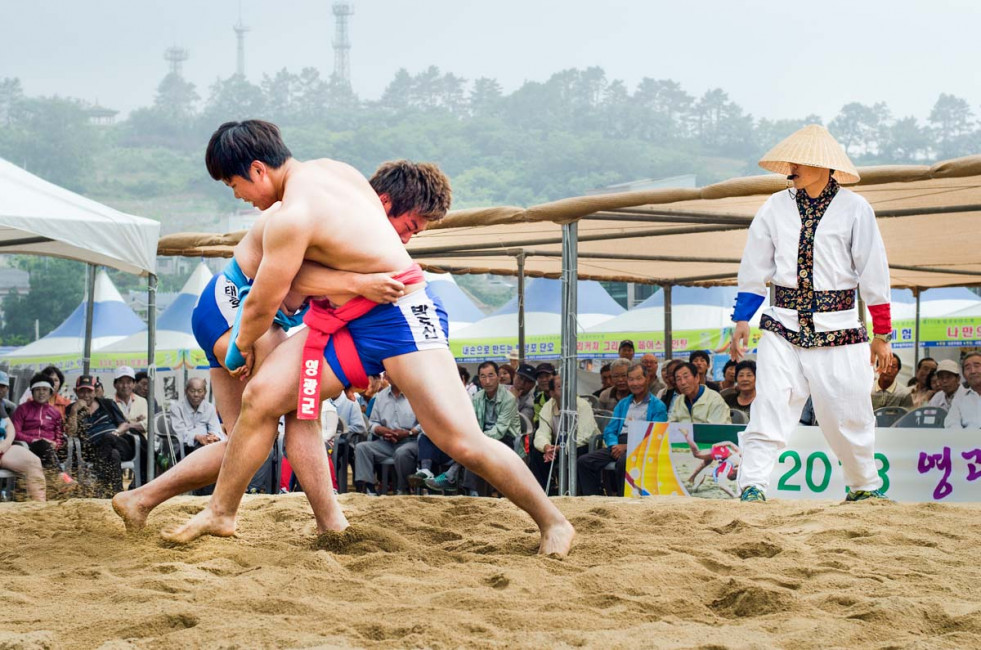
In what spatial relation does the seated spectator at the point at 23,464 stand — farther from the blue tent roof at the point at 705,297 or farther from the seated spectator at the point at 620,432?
the blue tent roof at the point at 705,297

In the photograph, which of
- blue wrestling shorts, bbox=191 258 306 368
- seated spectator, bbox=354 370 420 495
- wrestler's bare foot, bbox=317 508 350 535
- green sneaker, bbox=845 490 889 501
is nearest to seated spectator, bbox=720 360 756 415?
seated spectator, bbox=354 370 420 495

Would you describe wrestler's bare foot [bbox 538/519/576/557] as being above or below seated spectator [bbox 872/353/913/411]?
below

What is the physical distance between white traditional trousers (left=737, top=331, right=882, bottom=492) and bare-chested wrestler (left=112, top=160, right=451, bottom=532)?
173cm

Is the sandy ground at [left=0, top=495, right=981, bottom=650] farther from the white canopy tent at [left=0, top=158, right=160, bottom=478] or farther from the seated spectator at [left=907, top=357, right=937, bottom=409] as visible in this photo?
the seated spectator at [left=907, top=357, right=937, bottom=409]

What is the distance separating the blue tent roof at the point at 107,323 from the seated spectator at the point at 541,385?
728 inches

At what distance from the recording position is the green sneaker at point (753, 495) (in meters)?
4.93

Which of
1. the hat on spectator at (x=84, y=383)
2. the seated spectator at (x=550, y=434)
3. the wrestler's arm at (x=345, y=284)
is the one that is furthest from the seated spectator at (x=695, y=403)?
the hat on spectator at (x=84, y=383)

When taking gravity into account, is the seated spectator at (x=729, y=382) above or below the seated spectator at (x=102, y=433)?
above

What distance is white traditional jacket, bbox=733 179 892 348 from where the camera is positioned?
4.89m

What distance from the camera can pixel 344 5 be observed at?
143 metres

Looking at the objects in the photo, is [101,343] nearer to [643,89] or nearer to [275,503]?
[275,503]

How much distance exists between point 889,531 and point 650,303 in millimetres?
15870

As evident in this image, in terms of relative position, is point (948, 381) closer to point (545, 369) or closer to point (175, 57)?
point (545, 369)

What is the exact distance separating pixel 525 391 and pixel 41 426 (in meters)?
4.20
